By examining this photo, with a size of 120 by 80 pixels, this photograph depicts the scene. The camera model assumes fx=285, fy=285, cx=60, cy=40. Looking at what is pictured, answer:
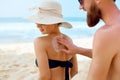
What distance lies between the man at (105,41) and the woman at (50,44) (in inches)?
18.2

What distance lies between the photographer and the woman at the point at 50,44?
1548 millimetres

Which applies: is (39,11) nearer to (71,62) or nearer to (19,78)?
(71,62)

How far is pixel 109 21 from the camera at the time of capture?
1.06 metres

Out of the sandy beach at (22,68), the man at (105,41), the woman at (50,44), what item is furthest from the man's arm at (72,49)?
the sandy beach at (22,68)

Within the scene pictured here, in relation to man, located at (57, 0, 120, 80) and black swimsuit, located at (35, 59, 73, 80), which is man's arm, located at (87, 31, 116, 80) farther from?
black swimsuit, located at (35, 59, 73, 80)

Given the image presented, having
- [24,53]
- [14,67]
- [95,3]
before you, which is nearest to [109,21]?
Result: [95,3]

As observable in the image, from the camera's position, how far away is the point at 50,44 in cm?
157

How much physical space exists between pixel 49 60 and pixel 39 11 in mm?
277

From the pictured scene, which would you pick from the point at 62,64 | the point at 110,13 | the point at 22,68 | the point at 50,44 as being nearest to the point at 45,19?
the point at 50,44

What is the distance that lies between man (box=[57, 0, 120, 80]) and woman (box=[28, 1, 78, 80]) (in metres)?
0.46

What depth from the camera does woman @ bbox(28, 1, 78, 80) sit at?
1.55 m

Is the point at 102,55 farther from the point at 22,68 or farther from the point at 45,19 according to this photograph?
the point at 22,68

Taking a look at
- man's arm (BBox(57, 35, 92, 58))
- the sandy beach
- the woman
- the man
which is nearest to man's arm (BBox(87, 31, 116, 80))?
the man

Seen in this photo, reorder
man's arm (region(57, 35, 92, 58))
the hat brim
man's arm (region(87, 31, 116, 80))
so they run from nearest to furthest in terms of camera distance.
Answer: man's arm (region(87, 31, 116, 80)) < man's arm (region(57, 35, 92, 58)) < the hat brim
